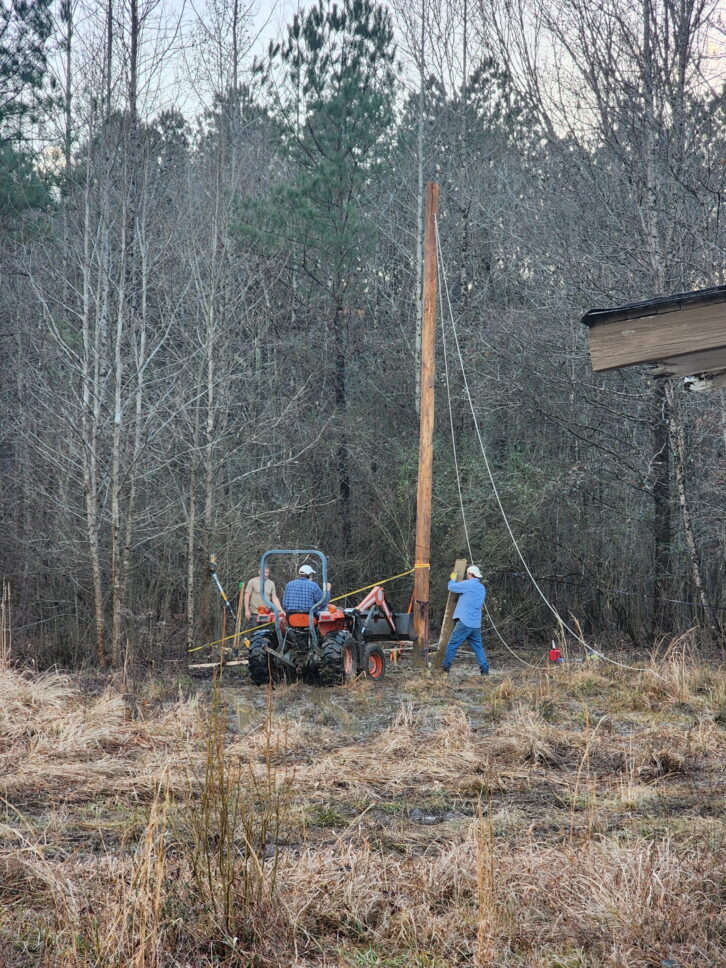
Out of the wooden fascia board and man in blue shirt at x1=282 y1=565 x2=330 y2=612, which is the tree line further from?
the wooden fascia board

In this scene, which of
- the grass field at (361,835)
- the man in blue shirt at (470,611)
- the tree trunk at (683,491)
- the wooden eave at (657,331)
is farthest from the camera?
the tree trunk at (683,491)

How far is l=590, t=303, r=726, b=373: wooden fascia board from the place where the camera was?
3.65 m

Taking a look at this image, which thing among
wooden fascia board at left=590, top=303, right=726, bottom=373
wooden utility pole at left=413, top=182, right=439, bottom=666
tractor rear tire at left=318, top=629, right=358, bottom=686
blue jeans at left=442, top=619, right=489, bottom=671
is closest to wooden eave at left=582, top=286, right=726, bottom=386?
wooden fascia board at left=590, top=303, right=726, bottom=373

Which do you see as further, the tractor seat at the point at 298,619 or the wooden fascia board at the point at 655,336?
the tractor seat at the point at 298,619

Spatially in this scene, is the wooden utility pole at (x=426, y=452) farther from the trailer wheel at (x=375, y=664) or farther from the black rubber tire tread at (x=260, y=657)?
the black rubber tire tread at (x=260, y=657)

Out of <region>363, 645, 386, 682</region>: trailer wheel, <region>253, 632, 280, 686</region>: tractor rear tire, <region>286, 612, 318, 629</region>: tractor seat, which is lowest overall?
<region>363, 645, 386, 682</region>: trailer wheel

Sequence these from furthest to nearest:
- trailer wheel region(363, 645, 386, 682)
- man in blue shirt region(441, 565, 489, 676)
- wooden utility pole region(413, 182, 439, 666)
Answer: wooden utility pole region(413, 182, 439, 666)
man in blue shirt region(441, 565, 489, 676)
trailer wheel region(363, 645, 386, 682)

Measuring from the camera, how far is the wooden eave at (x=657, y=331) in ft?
11.9

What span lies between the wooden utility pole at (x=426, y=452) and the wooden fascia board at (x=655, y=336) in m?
11.5

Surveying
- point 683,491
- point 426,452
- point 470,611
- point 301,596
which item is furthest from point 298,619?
point 683,491

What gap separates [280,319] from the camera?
2316 cm

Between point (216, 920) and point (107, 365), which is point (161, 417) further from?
point (216, 920)

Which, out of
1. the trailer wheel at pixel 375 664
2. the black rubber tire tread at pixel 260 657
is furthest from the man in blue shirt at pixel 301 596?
the trailer wheel at pixel 375 664

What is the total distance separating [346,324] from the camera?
22859mm
